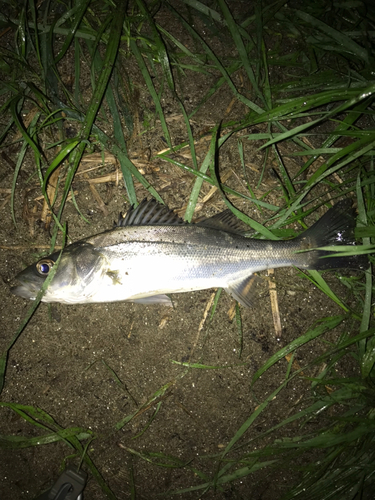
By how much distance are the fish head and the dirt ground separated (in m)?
0.38

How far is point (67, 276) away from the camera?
2.59 m

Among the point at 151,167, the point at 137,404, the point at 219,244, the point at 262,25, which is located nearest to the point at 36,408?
the point at 137,404

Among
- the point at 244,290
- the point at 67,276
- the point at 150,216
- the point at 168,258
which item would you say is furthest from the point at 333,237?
the point at 67,276

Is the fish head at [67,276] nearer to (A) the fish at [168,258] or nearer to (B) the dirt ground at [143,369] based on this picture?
(A) the fish at [168,258]

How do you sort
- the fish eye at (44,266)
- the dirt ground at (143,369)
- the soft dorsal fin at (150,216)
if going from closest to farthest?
the fish eye at (44,266) < the soft dorsal fin at (150,216) < the dirt ground at (143,369)

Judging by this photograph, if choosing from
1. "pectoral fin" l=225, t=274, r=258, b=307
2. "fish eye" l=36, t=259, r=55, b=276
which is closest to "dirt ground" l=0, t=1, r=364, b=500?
"pectoral fin" l=225, t=274, r=258, b=307

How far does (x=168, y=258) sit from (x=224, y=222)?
2.07ft

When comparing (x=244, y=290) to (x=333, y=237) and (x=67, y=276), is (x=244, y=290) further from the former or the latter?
(x=67, y=276)

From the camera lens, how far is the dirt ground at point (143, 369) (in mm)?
2918

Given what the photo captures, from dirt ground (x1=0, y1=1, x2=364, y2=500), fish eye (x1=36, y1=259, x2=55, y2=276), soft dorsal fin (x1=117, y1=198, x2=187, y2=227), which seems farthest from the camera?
dirt ground (x1=0, y1=1, x2=364, y2=500)

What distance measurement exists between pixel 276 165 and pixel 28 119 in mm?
2491

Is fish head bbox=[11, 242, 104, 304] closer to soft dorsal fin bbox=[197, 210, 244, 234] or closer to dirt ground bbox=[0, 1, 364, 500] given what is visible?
dirt ground bbox=[0, 1, 364, 500]

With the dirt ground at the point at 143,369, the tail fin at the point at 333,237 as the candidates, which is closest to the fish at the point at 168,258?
the tail fin at the point at 333,237

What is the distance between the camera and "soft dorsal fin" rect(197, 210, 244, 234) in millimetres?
2779
